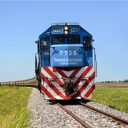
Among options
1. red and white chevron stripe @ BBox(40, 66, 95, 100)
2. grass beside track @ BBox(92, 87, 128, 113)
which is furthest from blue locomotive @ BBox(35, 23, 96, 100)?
grass beside track @ BBox(92, 87, 128, 113)

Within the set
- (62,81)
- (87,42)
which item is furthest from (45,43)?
(62,81)

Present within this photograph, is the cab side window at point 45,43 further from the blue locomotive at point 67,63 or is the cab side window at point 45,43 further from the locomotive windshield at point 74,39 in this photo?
the locomotive windshield at point 74,39

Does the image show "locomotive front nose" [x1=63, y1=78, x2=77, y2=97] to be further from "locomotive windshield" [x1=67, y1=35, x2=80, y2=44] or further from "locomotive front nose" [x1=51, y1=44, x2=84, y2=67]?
"locomotive windshield" [x1=67, y1=35, x2=80, y2=44]

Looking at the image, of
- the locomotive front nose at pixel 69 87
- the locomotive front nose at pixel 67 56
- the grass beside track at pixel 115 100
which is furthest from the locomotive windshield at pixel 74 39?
the grass beside track at pixel 115 100

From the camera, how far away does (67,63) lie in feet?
64.2

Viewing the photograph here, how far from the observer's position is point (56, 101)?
2142 cm

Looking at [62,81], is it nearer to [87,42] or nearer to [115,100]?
[87,42]

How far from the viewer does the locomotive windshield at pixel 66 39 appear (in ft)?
66.3

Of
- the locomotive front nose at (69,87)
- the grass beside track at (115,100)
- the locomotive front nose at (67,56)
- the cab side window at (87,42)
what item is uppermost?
the cab side window at (87,42)

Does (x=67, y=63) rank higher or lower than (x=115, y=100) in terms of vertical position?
higher

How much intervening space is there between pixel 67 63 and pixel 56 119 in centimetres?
614

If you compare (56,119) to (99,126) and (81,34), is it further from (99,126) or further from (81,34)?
(81,34)

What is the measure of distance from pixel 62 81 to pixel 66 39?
2154 millimetres

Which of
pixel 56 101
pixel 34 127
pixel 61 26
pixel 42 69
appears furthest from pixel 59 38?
pixel 34 127
